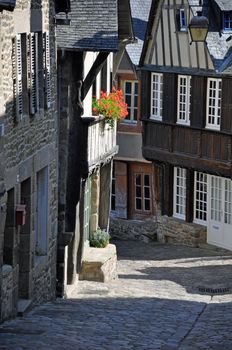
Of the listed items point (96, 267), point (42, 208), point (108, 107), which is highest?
point (108, 107)

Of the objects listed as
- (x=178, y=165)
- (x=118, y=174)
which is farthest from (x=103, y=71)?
(x=118, y=174)

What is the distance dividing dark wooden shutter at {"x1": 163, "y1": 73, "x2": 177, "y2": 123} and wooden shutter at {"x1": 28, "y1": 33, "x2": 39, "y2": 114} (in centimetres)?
1177

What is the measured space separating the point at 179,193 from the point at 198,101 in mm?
3231

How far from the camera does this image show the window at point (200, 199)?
A: 2858 centimetres

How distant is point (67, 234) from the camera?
762 inches

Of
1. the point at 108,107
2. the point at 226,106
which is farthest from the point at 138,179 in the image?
the point at 108,107

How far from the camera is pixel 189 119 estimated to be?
27.8m

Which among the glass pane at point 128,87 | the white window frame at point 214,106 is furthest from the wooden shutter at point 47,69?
the glass pane at point 128,87

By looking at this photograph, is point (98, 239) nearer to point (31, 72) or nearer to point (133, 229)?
point (31, 72)

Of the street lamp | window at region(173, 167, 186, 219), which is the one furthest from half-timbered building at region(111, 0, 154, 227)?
the street lamp

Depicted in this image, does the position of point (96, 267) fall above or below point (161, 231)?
above

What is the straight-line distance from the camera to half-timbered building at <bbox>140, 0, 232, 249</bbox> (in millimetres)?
26781

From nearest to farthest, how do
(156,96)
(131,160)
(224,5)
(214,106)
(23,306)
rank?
(23,306) < (214,106) < (224,5) < (156,96) < (131,160)

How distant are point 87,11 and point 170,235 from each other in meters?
11.4
